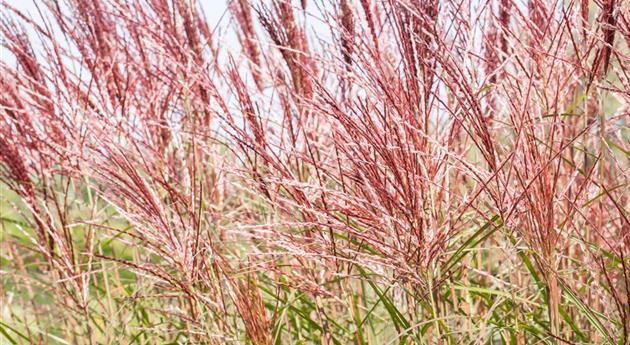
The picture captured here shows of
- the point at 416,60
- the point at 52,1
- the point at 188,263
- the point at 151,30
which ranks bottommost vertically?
the point at 188,263

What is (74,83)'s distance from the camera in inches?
93.9

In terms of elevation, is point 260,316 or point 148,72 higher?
point 148,72

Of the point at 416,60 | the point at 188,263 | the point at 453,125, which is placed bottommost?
the point at 188,263

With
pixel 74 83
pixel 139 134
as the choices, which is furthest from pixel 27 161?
pixel 139 134

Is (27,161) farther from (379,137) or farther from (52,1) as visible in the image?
(379,137)

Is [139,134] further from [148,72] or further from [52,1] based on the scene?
[52,1]

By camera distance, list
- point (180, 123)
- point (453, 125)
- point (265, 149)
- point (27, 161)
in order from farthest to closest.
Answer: point (180, 123) → point (27, 161) → point (265, 149) → point (453, 125)

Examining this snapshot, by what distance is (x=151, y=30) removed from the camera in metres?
2.20

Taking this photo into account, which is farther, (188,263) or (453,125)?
(188,263)

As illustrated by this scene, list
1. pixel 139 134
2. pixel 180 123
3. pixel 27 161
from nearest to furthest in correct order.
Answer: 1. pixel 139 134
2. pixel 27 161
3. pixel 180 123

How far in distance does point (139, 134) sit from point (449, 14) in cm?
85

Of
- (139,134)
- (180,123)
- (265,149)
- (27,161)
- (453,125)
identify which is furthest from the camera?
(180,123)

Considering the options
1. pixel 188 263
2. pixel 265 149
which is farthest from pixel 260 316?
pixel 265 149

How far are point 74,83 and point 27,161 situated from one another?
1.34ft
